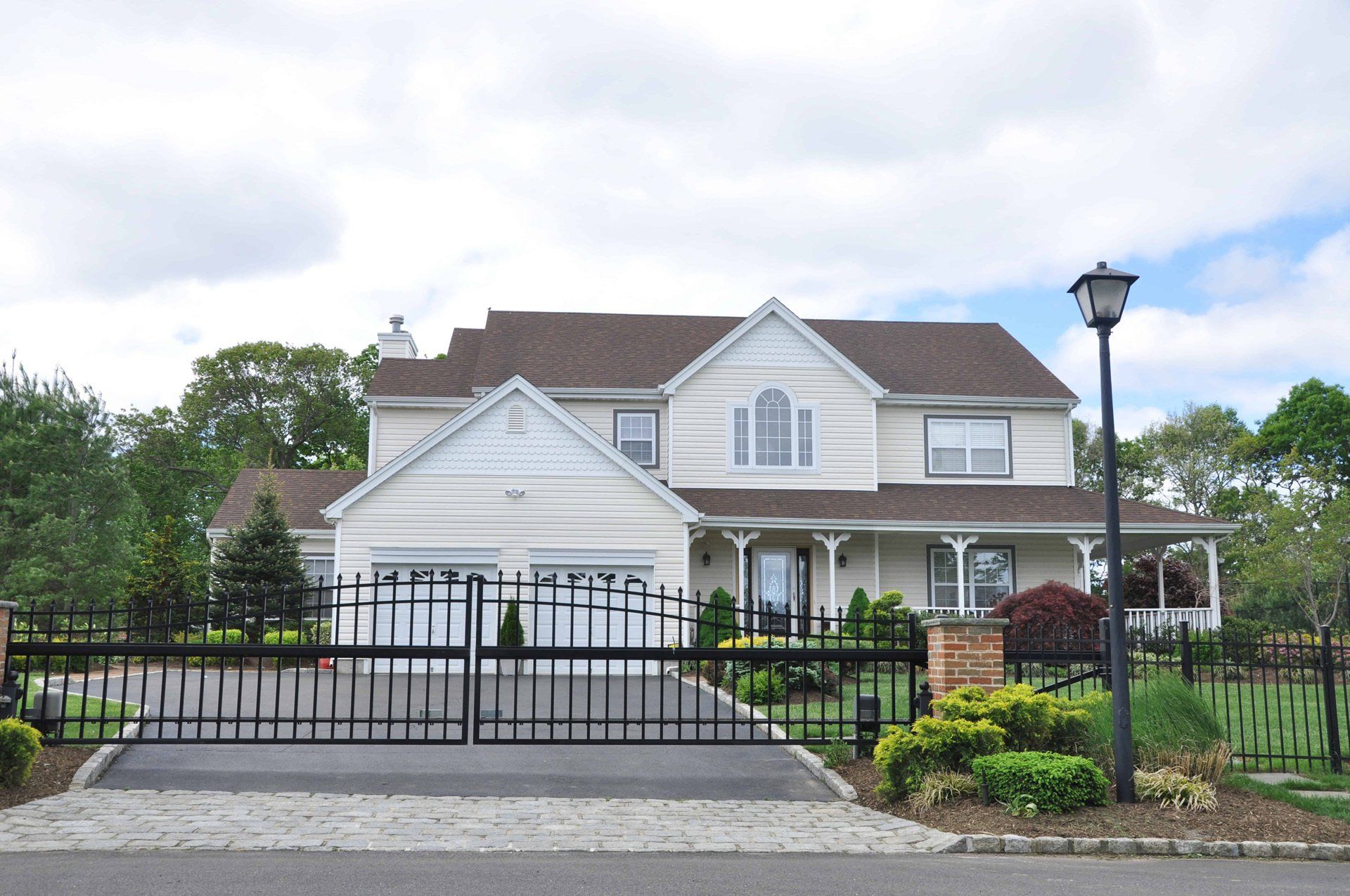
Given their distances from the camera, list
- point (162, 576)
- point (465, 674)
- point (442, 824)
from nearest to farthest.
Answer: point (442, 824)
point (465, 674)
point (162, 576)

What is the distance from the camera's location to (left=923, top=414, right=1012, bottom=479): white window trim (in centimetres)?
2566

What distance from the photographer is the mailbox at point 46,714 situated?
33.0 ft

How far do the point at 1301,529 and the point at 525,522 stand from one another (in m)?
25.4

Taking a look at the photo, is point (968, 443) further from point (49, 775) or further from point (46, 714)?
point (49, 775)

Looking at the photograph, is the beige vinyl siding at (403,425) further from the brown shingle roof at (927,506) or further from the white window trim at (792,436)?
the white window trim at (792,436)

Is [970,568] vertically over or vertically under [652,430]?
under

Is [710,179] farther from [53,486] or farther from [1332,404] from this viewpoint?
[1332,404]

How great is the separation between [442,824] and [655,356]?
19.4 m

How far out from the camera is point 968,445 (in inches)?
1019

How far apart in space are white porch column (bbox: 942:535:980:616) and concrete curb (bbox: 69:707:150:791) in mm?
16841

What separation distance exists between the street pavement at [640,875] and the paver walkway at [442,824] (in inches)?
10.7

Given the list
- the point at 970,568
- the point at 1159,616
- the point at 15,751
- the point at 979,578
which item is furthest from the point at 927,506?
the point at 15,751

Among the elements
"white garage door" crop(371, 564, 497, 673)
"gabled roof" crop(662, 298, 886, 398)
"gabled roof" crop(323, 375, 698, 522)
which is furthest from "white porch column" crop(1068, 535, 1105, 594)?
"white garage door" crop(371, 564, 497, 673)

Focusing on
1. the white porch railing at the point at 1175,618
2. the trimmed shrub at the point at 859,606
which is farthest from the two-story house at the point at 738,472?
the white porch railing at the point at 1175,618
